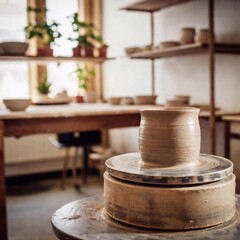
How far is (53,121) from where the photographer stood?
8.38 feet

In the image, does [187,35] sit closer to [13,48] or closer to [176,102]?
[176,102]

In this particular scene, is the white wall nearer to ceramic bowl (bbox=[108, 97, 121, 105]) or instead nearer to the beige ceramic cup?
ceramic bowl (bbox=[108, 97, 121, 105])

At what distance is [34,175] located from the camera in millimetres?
4375

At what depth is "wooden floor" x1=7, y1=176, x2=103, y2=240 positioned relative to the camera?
2.74 meters

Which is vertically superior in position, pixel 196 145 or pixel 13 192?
pixel 196 145

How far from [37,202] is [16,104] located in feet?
3.84

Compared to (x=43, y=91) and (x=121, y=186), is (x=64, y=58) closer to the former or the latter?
(x=43, y=91)

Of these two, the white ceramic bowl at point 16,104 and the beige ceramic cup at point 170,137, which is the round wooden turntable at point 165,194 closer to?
the beige ceramic cup at point 170,137

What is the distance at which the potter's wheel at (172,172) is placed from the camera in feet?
2.96

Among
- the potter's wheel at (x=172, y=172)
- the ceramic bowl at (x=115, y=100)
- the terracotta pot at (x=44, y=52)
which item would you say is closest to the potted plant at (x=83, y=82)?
the ceramic bowl at (x=115, y=100)

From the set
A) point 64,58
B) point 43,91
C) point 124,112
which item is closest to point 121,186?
point 124,112

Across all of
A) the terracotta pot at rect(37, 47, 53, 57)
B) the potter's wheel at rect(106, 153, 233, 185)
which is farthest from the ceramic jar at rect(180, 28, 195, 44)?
the potter's wheel at rect(106, 153, 233, 185)

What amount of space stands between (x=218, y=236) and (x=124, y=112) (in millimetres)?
1935

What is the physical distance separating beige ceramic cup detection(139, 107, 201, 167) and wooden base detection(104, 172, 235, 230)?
90mm
